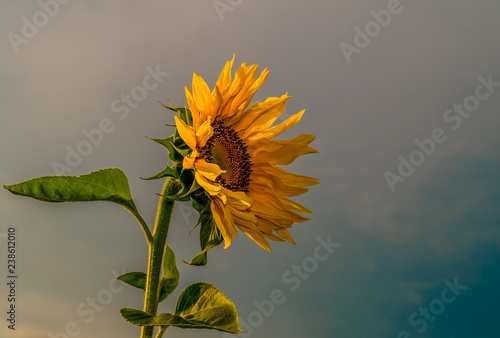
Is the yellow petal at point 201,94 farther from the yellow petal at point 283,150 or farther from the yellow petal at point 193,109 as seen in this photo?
the yellow petal at point 283,150

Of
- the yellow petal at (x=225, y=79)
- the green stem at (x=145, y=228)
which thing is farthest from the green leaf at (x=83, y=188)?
the yellow petal at (x=225, y=79)

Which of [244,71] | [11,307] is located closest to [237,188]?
[244,71]

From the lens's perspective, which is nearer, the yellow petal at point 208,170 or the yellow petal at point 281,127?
the yellow petal at point 208,170

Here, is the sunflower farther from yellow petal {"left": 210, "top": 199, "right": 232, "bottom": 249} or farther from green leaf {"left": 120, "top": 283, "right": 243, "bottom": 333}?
green leaf {"left": 120, "top": 283, "right": 243, "bottom": 333}

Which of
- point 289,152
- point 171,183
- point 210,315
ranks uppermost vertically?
point 171,183

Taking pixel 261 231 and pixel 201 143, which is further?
pixel 261 231

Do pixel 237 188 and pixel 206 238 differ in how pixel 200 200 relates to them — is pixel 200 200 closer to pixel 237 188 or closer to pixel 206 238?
pixel 206 238
